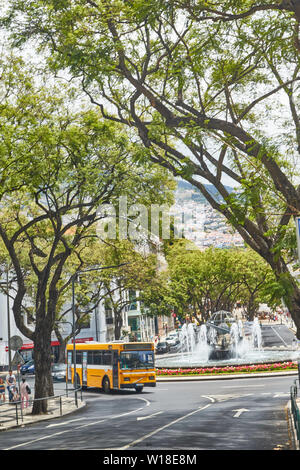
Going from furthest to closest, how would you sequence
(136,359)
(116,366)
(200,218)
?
1. (116,366)
2. (136,359)
3. (200,218)

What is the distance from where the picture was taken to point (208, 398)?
26062 millimetres

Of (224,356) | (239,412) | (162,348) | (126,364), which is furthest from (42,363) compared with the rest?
(162,348)

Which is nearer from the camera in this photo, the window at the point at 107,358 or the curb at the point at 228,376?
the window at the point at 107,358

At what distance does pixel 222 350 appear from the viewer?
1683 inches

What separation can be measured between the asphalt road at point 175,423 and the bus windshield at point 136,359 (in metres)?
1.57

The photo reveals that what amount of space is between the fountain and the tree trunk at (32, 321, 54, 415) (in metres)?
17.4

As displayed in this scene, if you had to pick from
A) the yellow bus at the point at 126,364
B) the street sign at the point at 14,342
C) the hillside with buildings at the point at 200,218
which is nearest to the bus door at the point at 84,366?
the yellow bus at the point at 126,364

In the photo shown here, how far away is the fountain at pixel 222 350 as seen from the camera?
132ft

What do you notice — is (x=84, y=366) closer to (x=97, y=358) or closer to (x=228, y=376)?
(x=97, y=358)

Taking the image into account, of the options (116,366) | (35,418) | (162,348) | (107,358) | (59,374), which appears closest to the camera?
(35,418)

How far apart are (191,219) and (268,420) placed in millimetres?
23477

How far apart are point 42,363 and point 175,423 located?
7.52 meters

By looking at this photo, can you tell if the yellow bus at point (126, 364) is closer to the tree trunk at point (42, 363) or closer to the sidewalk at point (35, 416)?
the sidewalk at point (35, 416)
